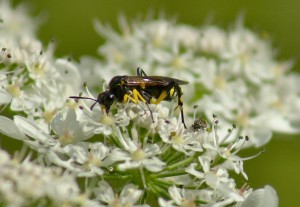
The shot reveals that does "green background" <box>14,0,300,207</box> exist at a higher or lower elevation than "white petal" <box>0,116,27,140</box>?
higher

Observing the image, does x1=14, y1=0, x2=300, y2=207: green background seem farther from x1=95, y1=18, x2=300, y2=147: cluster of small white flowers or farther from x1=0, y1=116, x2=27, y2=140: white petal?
x1=0, y1=116, x2=27, y2=140: white petal

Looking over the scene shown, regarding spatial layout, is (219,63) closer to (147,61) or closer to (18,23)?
(147,61)

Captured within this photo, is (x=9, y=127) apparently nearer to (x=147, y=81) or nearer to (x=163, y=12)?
(x=147, y=81)

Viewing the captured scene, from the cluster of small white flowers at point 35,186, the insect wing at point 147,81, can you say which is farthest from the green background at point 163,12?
the cluster of small white flowers at point 35,186

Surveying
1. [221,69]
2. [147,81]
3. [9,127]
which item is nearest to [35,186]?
[9,127]

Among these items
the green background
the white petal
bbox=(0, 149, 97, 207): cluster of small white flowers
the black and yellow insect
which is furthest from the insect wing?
the green background

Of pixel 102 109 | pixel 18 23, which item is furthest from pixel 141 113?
pixel 18 23
